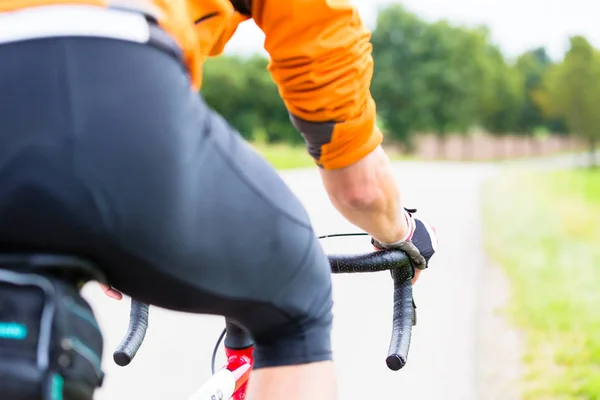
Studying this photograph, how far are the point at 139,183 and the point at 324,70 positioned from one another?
50 cm

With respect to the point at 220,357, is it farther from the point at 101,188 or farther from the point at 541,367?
the point at 101,188

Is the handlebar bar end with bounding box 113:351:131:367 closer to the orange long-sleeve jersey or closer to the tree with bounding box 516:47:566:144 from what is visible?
the orange long-sleeve jersey

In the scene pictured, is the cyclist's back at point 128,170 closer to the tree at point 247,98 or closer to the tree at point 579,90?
the tree at point 247,98

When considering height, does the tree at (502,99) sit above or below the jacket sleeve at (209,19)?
below

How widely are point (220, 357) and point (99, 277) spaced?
324 cm

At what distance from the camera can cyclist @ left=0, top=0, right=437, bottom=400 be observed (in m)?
0.96

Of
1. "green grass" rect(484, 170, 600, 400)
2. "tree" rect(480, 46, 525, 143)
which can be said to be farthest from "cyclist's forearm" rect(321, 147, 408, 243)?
"tree" rect(480, 46, 525, 143)

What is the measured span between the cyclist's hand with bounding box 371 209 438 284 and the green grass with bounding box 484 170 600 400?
2.31 meters

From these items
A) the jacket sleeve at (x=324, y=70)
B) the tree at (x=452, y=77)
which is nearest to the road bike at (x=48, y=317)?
the jacket sleeve at (x=324, y=70)

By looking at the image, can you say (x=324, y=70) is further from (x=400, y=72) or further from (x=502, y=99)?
(x=502, y=99)

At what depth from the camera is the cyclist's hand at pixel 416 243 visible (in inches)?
74.7

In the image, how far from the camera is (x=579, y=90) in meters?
43.3

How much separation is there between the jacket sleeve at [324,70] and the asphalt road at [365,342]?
910mm

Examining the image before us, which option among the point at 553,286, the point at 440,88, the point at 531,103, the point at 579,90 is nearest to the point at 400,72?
the point at 440,88
